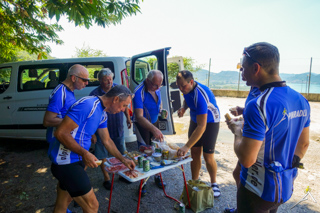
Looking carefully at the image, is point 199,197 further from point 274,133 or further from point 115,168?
point 274,133

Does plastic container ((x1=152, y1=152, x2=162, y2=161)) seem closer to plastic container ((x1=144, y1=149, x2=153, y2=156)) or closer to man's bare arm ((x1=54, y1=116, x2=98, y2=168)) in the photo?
plastic container ((x1=144, y1=149, x2=153, y2=156))

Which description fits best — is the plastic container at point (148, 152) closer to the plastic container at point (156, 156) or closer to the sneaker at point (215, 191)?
the plastic container at point (156, 156)

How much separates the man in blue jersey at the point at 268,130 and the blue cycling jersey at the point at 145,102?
1.76 m

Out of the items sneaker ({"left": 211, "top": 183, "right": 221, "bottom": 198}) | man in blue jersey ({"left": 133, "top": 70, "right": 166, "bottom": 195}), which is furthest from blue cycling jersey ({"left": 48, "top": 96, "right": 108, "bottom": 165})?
sneaker ({"left": 211, "top": 183, "right": 221, "bottom": 198})

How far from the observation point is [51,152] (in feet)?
5.84

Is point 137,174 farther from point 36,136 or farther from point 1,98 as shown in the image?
point 1,98

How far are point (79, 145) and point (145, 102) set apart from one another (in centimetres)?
138

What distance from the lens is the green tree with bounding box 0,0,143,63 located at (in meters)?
2.72

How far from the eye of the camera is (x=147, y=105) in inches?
116

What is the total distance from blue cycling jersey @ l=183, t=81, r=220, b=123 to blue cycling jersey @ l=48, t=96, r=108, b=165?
4.02 feet

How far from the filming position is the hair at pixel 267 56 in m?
1.19

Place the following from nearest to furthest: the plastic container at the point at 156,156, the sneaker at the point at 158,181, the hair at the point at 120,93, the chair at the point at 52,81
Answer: the hair at the point at 120,93 → the plastic container at the point at 156,156 → the sneaker at the point at 158,181 → the chair at the point at 52,81

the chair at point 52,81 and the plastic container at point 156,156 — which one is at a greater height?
the chair at point 52,81

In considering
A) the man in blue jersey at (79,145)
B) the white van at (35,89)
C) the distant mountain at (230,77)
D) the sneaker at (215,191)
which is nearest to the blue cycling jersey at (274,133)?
the man in blue jersey at (79,145)
